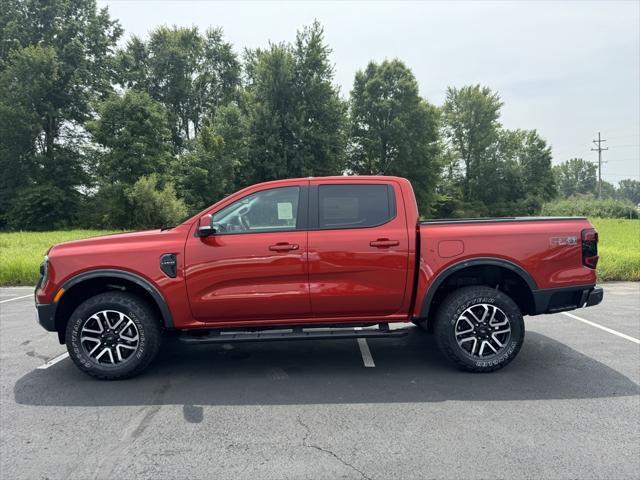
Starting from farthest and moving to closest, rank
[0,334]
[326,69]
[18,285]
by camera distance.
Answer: [326,69] < [18,285] < [0,334]

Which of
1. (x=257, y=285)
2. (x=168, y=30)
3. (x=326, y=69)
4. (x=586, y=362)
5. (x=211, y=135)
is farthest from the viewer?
(x=168, y=30)

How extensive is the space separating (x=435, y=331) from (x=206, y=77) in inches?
2247

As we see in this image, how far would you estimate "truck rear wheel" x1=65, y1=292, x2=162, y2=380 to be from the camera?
14.5 feet

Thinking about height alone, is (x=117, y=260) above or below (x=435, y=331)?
above

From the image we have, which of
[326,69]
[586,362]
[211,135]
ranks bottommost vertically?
[586,362]

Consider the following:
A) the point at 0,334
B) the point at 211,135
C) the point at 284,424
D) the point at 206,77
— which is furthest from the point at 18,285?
the point at 206,77

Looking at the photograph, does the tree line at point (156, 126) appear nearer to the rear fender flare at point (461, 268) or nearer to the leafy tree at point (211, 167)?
the leafy tree at point (211, 167)

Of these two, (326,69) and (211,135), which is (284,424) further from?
(326,69)

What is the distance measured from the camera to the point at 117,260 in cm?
441

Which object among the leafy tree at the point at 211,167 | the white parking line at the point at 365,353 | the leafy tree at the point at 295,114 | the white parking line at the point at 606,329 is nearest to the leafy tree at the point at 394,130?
the leafy tree at the point at 295,114

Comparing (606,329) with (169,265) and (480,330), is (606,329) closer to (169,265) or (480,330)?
(480,330)

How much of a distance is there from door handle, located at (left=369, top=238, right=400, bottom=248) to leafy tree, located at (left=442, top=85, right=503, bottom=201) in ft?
189

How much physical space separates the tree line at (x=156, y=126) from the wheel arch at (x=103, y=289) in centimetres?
2695

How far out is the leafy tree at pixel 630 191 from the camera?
166500 mm
